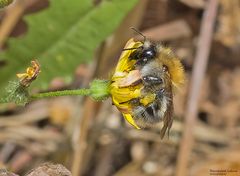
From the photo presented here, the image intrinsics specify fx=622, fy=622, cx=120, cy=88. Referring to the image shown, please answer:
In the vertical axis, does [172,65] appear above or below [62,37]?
below

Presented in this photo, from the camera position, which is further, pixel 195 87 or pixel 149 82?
pixel 195 87

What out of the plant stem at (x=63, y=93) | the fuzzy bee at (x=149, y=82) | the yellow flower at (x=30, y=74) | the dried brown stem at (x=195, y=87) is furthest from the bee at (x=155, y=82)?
the dried brown stem at (x=195, y=87)

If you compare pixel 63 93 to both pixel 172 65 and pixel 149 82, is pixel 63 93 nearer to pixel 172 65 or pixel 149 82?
pixel 149 82

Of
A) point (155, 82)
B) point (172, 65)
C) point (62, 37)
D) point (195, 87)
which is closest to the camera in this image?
point (155, 82)

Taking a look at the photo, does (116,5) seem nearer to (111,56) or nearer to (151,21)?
(111,56)

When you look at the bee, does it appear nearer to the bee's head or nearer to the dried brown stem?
the bee's head

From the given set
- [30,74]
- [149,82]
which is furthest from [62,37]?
[149,82]

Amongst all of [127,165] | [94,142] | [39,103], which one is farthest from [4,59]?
[127,165]
